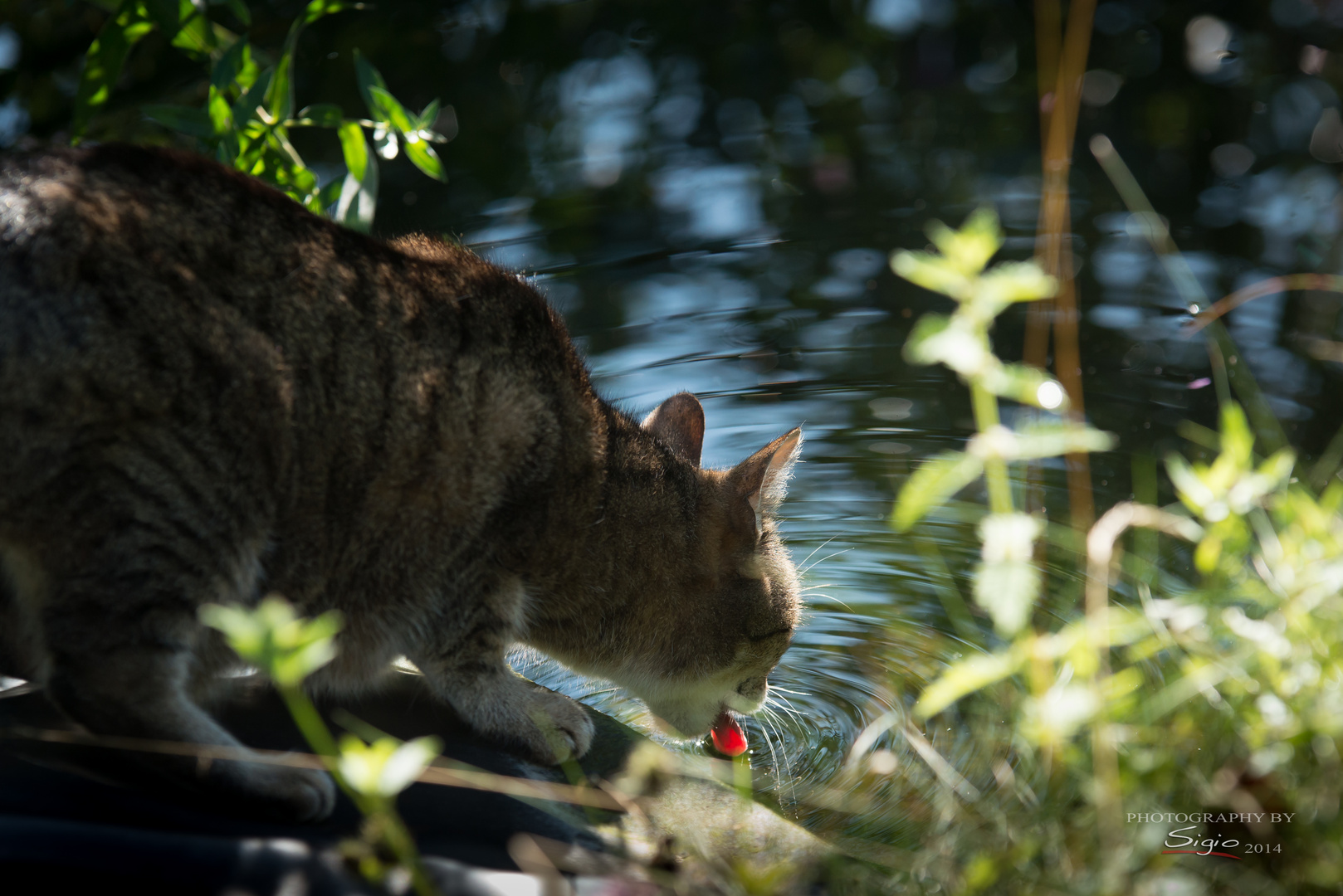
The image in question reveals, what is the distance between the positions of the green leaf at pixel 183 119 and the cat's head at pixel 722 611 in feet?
4.28

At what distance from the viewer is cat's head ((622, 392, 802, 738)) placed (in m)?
2.60

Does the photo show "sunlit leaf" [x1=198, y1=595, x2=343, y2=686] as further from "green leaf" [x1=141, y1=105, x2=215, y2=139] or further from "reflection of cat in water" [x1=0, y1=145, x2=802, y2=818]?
"green leaf" [x1=141, y1=105, x2=215, y2=139]

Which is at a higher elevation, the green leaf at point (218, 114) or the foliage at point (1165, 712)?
the green leaf at point (218, 114)

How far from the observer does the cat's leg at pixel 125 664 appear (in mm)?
1707

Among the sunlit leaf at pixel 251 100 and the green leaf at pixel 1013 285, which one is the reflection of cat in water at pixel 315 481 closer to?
the sunlit leaf at pixel 251 100

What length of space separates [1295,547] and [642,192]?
405cm

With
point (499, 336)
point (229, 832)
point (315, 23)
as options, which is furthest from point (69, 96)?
point (229, 832)

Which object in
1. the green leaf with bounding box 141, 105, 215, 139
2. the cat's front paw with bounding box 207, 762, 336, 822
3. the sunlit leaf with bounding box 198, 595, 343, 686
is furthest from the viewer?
the green leaf with bounding box 141, 105, 215, 139

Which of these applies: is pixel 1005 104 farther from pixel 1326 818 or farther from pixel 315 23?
pixel 1326 818

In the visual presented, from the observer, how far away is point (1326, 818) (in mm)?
1173

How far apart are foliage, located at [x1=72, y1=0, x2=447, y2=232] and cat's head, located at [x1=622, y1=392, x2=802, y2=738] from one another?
38.4 inches

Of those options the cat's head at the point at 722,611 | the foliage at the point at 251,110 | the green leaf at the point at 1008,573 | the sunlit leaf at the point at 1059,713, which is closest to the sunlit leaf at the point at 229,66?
the foliage at the point at 251,110

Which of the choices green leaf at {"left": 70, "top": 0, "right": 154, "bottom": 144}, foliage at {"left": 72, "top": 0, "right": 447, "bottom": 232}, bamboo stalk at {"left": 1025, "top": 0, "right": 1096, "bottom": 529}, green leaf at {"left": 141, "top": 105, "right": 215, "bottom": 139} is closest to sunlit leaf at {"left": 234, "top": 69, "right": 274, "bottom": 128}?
foliage at {"left": 72, "top": 0, "right": 447, "bottom": 232}

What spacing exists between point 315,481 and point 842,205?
320cm
